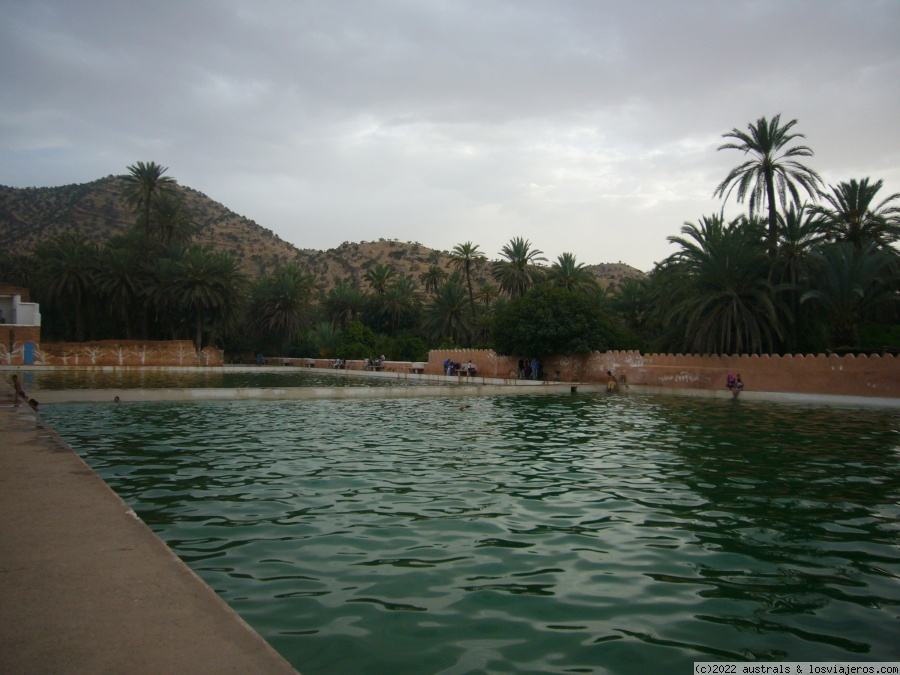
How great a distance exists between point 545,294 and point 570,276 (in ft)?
47.1

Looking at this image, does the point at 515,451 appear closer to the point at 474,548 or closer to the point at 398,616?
the point at 474,548

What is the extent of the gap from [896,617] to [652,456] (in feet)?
24.2

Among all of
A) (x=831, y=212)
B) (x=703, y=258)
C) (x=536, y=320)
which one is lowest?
(x=536, y=320)

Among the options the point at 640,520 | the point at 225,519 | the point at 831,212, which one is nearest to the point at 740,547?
the point at 640,520

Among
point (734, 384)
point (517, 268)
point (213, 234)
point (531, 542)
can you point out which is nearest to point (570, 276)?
point (517, 268)

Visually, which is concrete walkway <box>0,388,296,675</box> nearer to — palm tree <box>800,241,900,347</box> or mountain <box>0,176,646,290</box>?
palm tree <box>800,241,900,347</box>

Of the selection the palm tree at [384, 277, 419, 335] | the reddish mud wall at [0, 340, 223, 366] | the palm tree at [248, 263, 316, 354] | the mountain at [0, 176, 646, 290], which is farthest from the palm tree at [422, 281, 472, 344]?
the mountain at [0, 176, 646, 290]

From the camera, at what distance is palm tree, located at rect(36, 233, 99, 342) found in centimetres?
5841

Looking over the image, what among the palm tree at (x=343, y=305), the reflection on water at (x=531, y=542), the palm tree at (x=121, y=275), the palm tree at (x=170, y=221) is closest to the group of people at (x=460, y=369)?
the palm tree at (x=343, y=305)

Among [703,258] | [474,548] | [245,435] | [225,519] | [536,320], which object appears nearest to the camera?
[474,548]

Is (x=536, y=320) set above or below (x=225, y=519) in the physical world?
above

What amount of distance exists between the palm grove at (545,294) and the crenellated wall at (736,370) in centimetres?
110

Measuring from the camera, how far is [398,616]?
479 cm

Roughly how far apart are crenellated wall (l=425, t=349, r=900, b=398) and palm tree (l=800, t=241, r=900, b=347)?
3.34 m
